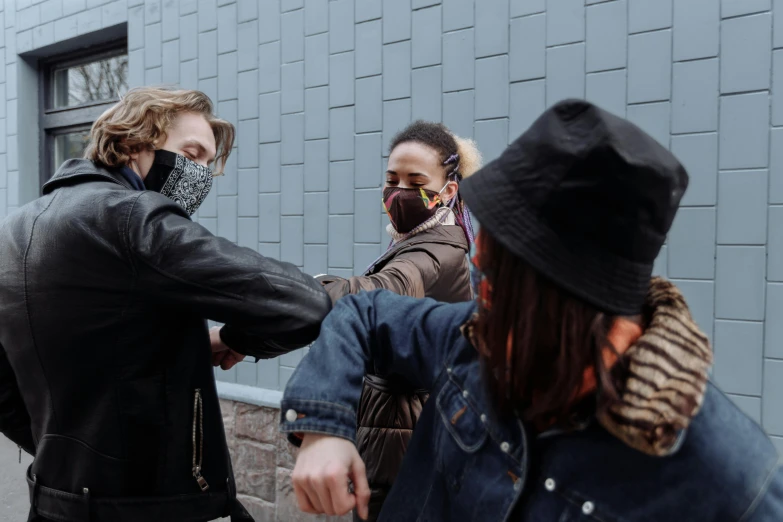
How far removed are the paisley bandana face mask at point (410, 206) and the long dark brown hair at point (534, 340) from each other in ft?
4.16

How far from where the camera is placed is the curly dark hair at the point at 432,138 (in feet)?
8.22

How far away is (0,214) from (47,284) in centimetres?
514

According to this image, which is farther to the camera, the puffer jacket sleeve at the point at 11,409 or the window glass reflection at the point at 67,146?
the window glass reflection at the point at 67,146

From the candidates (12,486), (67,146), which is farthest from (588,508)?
(67,146)

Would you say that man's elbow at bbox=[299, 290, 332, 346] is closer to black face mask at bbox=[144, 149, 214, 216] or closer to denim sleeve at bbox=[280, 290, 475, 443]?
denim sleeve at bbox=[280, 290, 475, 443]

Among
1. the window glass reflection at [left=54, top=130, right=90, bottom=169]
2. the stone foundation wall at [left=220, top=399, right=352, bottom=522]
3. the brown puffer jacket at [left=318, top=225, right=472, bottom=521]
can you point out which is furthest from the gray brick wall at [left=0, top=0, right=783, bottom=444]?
the brown puffer jacket at [left=318, top=225, right=472, bottom=521]

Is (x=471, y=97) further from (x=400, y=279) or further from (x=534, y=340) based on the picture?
(x=534, y=340)

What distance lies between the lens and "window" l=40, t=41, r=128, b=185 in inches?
221

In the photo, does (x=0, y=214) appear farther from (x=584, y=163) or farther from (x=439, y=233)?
(x=584, y=163)

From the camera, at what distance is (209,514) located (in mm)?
1765

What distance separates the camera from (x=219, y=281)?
4.86ft

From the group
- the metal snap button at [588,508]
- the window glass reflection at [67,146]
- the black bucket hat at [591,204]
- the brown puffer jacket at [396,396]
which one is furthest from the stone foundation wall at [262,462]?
the black bucket hat at [591,204]

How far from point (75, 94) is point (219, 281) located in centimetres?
533

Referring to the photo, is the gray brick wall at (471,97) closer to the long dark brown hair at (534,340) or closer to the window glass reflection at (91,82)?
the window glass reflection at (91,82)
